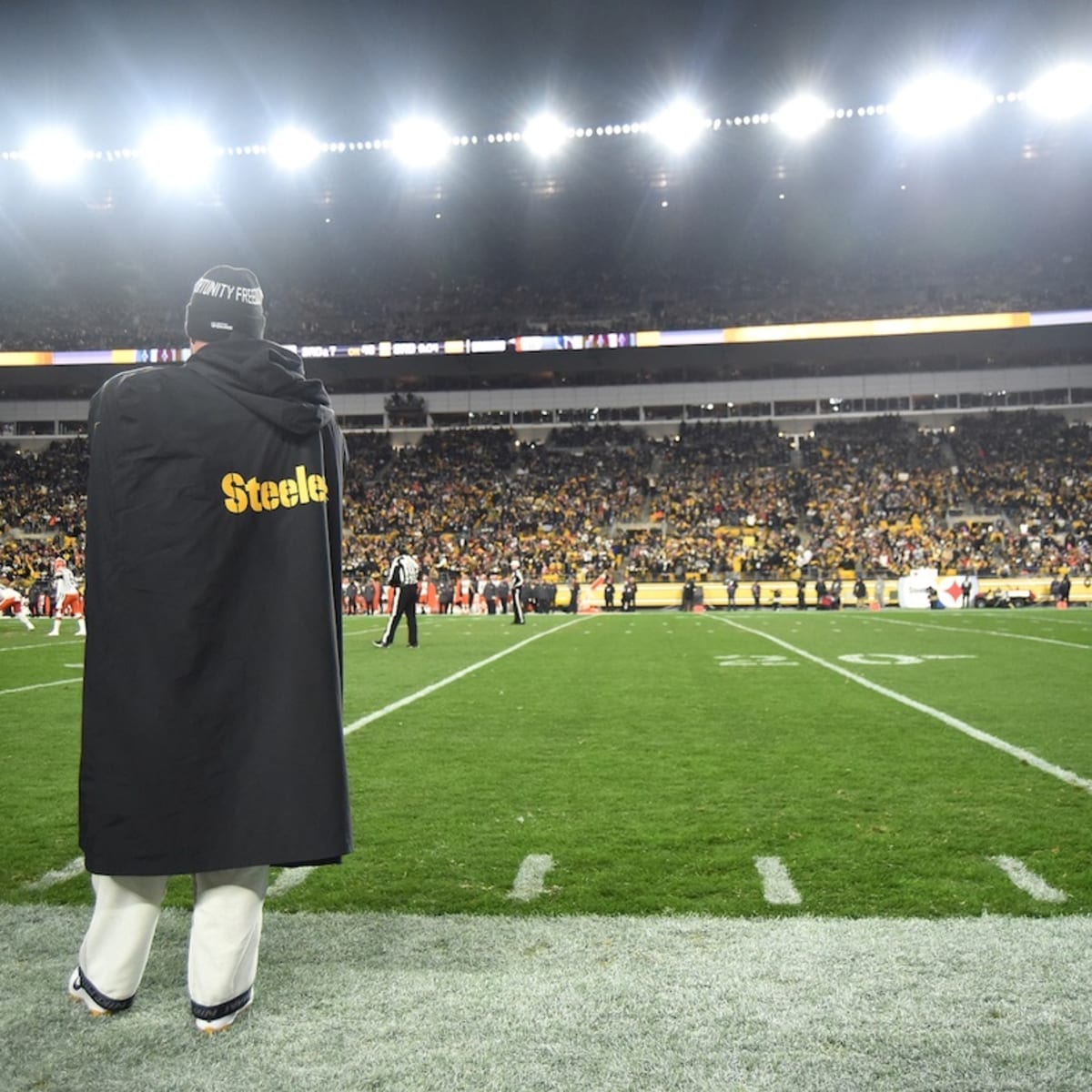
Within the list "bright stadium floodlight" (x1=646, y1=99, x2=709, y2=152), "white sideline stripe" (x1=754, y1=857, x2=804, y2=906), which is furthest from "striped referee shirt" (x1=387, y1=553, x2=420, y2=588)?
"bright stadium floodlight" (x1=646, y1=99, x2=709, y2=152)

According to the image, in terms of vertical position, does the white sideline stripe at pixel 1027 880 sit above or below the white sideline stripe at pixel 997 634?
above

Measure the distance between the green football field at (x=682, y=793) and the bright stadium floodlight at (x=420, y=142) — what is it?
28.2m

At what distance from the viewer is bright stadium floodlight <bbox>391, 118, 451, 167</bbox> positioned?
35781 mm

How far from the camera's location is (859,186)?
42.9m

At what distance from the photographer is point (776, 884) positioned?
12.6 feet

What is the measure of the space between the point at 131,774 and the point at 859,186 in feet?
149

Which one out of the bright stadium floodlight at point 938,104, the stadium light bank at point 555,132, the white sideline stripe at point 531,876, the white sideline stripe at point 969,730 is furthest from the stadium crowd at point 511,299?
the white sideline stripe at point 531,876

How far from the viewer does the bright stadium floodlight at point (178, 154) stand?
112 ft

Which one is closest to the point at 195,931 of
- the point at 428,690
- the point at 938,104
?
the point at 428,690

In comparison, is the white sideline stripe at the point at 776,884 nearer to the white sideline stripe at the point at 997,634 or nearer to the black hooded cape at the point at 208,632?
the black hooded cape at the point at 208,632

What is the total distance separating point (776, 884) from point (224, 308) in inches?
109

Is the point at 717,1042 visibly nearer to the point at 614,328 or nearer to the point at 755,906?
the point at 755,906

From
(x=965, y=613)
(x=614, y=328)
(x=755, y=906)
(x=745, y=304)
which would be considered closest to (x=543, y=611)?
(x=965, y=613)

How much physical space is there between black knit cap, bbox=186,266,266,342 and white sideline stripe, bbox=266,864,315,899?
192 centimetres
